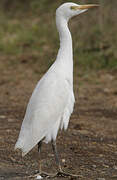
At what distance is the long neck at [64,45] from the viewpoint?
5230 mm

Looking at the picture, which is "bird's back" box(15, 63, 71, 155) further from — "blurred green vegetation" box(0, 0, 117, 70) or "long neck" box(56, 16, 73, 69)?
"blurred green vegetation" box(0, 0, 117, 70)

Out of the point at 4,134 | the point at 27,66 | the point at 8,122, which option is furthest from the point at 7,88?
the point at 4,134

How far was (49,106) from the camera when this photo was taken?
5.02 m

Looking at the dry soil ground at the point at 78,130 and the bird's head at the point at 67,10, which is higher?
the bird's head at the point at 67,10

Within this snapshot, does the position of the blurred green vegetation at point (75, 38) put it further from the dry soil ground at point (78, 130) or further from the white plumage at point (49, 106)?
the white plumage at point (49, 106)

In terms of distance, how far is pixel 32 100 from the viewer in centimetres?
505

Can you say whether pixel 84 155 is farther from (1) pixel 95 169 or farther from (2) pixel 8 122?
(2) pixel 8 122

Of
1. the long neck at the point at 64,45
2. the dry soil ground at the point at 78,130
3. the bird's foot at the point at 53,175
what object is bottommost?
the bird's foot at the point at 53,175

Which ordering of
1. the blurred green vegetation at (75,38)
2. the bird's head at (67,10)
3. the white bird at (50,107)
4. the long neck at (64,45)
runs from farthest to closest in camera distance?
the blurred green vegetation at (75,38) < the bird's head at (67,10) < the long neck at (64,45) < the white bird at (50,107)

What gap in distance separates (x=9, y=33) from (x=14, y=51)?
1.37 metres

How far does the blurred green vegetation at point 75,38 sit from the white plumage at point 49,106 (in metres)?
5.28

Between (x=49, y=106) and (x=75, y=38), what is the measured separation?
634cm

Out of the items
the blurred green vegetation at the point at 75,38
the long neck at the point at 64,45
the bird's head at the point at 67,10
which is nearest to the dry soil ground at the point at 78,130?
the blurred green vegetation at the point at 75,38

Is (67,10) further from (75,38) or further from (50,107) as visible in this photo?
(75,38)
